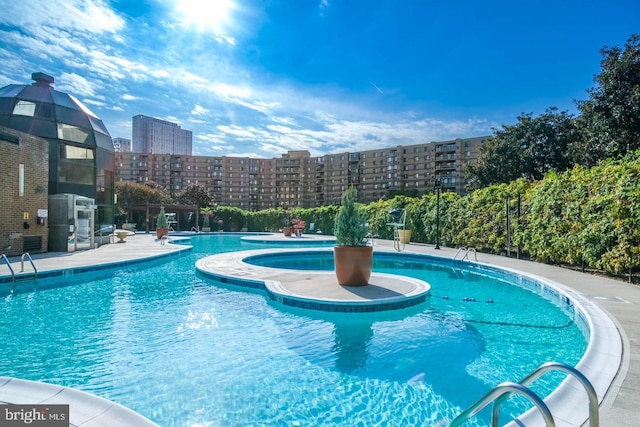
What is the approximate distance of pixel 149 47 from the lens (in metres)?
12.5

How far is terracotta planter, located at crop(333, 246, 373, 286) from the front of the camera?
7.86 metres

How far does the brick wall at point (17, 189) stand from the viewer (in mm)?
13281

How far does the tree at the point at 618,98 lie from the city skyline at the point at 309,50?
608mm

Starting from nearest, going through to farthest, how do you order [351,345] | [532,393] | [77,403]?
[532,393] → [77,403] → [351,345]

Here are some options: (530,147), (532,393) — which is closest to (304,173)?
(530,147)

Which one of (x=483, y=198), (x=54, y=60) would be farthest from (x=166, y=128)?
(x=483, y=198)

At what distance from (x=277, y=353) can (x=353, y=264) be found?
3.44 metres

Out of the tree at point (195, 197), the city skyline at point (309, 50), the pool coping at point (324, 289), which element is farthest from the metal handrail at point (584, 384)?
the tree at point (195, 197)

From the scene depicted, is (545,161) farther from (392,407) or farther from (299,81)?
(392,407)

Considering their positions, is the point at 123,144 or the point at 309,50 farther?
the point at 123,144

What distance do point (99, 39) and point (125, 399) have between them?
1408cm

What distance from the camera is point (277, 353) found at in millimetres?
4812

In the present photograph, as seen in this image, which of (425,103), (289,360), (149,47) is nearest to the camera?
(289,360)

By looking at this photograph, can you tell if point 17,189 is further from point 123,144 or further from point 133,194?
point 123,144
